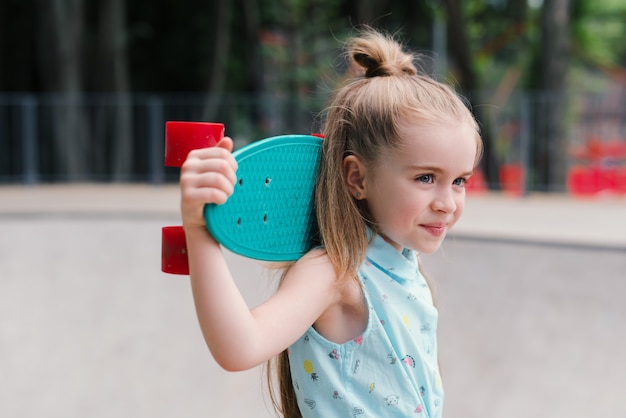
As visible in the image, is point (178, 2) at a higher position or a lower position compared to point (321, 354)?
higher

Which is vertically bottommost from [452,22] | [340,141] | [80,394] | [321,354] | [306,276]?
[80,394]

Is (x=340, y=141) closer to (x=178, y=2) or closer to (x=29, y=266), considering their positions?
(x=29, y=266)

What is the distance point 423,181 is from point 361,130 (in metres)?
0.15

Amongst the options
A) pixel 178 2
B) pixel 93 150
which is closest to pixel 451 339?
pixel 93 150

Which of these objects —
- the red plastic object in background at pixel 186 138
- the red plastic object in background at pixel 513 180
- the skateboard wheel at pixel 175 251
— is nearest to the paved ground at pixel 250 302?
the skateboard wheel at pixel 175 251

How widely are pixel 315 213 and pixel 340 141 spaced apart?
148 mm

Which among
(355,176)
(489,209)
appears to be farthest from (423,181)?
(489,209)

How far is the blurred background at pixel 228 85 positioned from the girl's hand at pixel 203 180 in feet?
17.9

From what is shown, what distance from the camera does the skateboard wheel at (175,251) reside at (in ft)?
4.29

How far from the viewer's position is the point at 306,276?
4.58 ft

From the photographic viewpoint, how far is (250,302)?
5.43 metres

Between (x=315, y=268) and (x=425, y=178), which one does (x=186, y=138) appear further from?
(x=425, y=178)

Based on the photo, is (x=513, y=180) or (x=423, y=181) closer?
(x=423, y=181)

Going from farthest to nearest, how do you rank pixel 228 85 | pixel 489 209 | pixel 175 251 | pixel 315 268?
pixel 228 85
pixel 489 209
pixel 315 268
pixel 175 251
